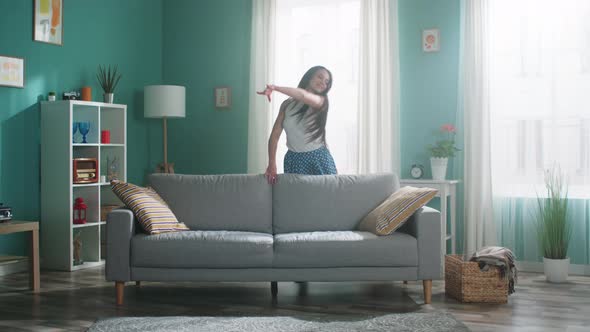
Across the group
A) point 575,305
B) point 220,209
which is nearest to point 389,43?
point 220,209

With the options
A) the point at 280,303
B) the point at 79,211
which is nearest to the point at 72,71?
the point at 79,211

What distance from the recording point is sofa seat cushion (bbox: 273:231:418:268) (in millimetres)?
3910

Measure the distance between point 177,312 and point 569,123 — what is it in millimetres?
3396

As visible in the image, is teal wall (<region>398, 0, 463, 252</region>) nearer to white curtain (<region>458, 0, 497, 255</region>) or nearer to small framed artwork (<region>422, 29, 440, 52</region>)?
small framed artwork (<region>422, 29, 440, 52</region>)

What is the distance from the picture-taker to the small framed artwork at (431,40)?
221 inches

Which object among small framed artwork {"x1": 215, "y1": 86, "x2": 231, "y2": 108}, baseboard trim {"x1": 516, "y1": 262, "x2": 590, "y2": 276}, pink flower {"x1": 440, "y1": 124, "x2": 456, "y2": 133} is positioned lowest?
baseboard trim {"x1": 516, "y1": 262, "x2": 590, "y2": 276}

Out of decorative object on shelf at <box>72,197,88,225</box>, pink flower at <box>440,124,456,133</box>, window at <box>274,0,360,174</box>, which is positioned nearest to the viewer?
pink flower at <box>440,124,456,133</box>

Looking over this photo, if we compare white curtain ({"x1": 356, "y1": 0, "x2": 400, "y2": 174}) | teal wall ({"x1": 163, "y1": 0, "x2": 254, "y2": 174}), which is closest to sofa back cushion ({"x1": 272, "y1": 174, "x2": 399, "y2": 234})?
white curtain ({"x1": 356, "y1": 0, "x2": 400, "y2": 174})

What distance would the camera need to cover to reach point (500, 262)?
4.08m

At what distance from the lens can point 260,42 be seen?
20.6ft

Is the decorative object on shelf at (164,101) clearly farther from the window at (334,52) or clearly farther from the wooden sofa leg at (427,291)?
the wooden sofa leg at (427,291)

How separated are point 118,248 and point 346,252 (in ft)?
4.62

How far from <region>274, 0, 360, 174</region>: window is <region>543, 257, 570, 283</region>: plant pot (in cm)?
193

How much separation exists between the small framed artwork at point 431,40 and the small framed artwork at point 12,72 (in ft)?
11.1
